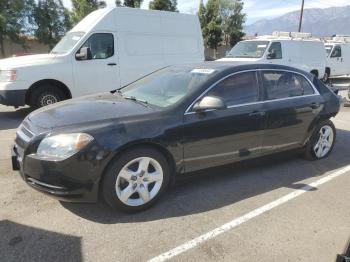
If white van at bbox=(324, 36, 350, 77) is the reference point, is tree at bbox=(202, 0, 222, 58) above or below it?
above

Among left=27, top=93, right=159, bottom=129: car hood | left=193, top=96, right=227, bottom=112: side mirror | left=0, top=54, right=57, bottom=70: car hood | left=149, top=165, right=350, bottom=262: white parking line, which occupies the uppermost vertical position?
left=0, top=54, right=57, bottom=70: car hood

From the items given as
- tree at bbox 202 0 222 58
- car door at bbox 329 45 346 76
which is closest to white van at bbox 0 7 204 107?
car door at bbox 329 45 346 76

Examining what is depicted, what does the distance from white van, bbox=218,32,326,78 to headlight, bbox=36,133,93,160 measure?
9.65m

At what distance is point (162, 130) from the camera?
12.4ft

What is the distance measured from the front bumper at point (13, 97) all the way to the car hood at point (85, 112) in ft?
12.6

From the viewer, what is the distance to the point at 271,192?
4.36 meters

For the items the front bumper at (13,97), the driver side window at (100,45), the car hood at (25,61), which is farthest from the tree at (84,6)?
the front bumper at (13,97)

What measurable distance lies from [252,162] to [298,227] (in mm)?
1275

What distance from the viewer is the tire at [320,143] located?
17.7 feet

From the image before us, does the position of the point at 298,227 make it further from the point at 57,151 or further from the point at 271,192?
the point at 57,151

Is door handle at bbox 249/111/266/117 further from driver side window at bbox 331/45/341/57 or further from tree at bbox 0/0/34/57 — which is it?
tree at bbox 0/0/34/57

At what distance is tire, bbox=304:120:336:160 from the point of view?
5410 mm

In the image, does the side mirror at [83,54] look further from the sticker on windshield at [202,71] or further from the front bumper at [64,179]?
the front bumper at [64,179]

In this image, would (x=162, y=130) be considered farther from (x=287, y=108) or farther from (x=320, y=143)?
(x=320, y=143)
